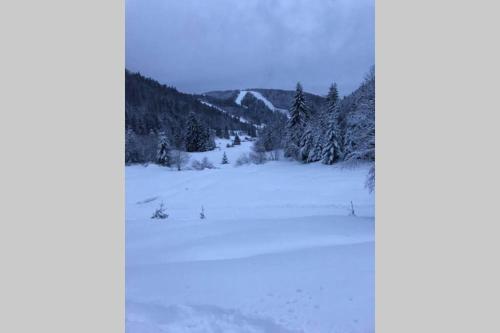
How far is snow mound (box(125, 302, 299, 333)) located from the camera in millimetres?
2514

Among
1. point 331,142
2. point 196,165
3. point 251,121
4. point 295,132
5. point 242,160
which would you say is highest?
point 295,132

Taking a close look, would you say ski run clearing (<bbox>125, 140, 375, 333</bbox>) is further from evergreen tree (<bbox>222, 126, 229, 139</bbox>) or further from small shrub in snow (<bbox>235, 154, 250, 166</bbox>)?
small shrub in snow (<bbox>235, 154, 250, 166</bbox>)

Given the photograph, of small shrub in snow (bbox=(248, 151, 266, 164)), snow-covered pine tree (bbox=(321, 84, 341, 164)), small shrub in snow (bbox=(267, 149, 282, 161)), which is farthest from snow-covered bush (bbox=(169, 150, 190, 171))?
small shrub in snow (bbox=(267, 149, 282, 161))

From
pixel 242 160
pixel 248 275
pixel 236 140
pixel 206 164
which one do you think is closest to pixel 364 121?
pixel 248 275

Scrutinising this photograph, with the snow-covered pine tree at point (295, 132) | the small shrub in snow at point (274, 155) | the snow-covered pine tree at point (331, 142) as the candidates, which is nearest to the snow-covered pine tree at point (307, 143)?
the snow-covered pine tree at point (295, 132)

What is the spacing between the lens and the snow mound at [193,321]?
2.51 metres

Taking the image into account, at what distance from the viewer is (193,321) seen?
8.57 feet

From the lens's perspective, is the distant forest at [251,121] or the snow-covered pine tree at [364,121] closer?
the distant forest at [251,121]

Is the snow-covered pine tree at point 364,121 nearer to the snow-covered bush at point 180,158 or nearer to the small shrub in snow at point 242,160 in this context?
the snow-covered bush at point 180,158

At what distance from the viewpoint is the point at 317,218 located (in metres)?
6.23

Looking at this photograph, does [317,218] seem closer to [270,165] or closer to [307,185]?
[307,185]

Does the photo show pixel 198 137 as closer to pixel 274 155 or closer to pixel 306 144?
pixel 306 144
